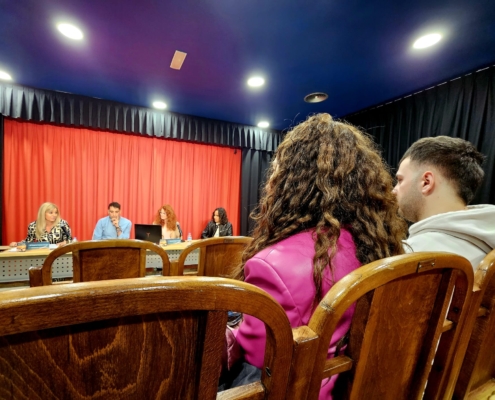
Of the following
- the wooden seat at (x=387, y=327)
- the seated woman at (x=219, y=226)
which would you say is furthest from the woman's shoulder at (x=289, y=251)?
the seated woman at (x=219, y=226)

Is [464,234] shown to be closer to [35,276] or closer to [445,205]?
[445,205]

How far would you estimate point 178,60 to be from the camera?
2424mm

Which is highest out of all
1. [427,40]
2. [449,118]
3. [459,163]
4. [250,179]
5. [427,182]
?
[427,40]

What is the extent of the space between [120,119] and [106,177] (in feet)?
3.42

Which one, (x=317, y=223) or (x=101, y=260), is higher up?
(x=317, y=223)

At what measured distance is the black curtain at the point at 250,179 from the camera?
4.88 m

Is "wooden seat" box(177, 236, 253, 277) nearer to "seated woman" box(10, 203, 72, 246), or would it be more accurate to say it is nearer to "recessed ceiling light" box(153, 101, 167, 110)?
"seated woman" box(10, 203, 72, 246)

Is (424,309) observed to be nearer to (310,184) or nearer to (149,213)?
(310,184)

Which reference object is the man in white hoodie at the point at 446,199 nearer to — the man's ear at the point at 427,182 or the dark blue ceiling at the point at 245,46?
the man's ear at the point at 427,182

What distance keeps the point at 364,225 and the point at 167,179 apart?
426cm

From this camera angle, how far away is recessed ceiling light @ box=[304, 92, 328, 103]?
312cm

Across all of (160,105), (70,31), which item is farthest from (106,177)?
(70,31)

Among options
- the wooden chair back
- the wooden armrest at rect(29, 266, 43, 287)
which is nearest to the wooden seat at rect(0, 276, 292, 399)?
the wooden chair back

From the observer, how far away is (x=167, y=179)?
14.5 feet
